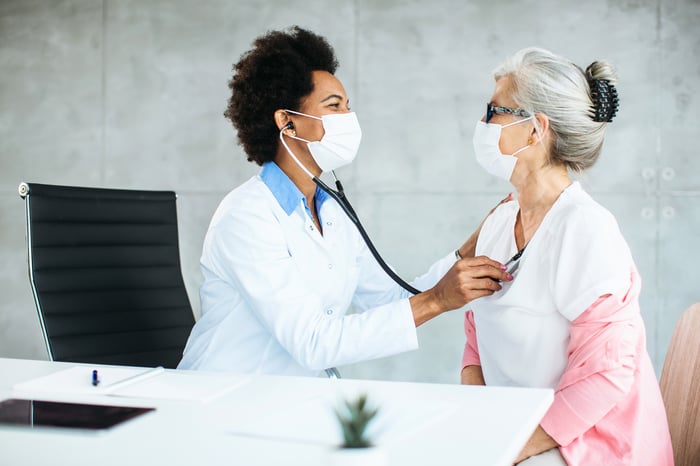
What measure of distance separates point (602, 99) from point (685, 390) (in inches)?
26.0

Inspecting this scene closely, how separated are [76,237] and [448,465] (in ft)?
4.74

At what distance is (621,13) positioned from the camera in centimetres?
321

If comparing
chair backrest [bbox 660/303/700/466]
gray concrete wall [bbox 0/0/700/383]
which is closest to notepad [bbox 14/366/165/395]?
chair backrest [bbox 660/303/700/466]

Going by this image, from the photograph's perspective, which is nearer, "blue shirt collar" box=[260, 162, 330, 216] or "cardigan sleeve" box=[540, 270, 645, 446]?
"cardigan sleeve" box=[540, 270, 645, 446]

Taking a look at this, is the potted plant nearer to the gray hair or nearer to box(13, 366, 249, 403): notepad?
box(13, 366, 249, 403): notepad

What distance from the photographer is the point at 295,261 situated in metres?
1.92

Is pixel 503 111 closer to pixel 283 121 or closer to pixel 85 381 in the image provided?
pixel 283 121

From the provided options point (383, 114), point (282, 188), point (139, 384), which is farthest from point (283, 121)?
point (383, 114)

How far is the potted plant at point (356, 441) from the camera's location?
715mm

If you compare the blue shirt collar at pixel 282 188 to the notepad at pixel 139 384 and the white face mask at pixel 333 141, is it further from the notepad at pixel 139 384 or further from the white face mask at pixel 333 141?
the notepad at pixel 139 384

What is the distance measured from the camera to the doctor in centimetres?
171

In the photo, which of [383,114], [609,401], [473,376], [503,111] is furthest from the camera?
[383,114]

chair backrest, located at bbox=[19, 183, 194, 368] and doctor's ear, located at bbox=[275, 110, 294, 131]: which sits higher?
doctor's ear, located at bbox=[275, 110, 294, 131]

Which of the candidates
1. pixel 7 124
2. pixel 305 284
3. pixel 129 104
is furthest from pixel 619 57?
pixel 7 124
